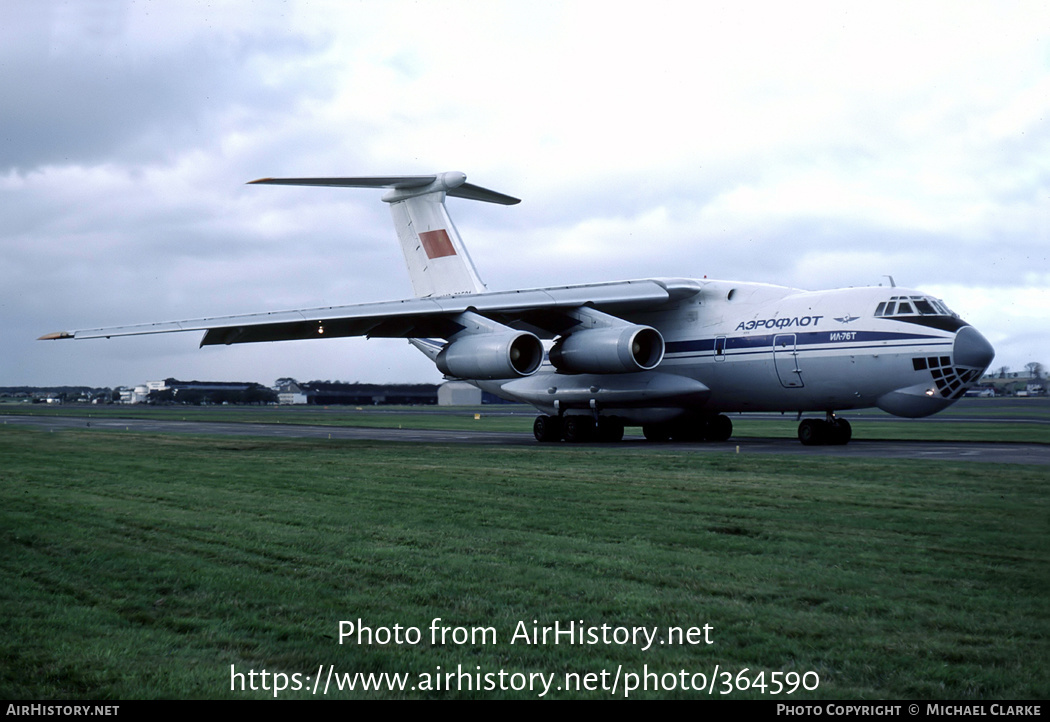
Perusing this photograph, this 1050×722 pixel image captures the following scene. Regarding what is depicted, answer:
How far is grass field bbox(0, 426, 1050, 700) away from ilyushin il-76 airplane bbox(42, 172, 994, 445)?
7.15 meters

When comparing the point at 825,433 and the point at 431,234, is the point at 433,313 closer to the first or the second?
the point at 431,234

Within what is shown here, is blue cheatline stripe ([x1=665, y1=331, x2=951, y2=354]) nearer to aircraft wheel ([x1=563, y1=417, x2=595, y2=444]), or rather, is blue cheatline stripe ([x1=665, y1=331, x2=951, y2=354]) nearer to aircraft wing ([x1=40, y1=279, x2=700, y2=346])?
aircraft wing ([x1=40, y1=279, x2=700, y2=346])

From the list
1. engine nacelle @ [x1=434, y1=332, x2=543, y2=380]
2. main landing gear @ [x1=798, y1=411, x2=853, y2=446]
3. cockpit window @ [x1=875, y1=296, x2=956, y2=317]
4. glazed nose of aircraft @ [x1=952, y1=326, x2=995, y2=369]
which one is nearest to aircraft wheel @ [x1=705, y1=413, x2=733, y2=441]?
Result: main landing gear @ [x1=798, y1=411, x2=853, y2=446]

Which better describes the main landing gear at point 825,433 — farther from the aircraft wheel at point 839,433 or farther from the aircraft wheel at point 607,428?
the aircraft wheel at point 607,428

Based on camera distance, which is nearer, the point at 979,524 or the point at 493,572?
the point at 493,572

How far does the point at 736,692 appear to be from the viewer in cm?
332

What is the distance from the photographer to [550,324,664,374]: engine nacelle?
1847 cm

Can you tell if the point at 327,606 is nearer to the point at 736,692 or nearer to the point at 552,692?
the point at 552,692

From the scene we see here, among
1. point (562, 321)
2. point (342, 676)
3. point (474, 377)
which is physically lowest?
point (342, 676)

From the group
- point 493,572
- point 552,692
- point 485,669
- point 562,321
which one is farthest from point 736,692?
point 562,321

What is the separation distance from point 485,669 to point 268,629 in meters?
1.20

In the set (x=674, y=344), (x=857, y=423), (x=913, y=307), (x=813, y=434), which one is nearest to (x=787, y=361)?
(x=813, y=434)

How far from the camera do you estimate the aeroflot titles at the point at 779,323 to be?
17870 mm

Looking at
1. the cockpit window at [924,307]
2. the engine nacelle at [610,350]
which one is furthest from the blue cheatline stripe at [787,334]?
the engine nacelle at [610,350]
